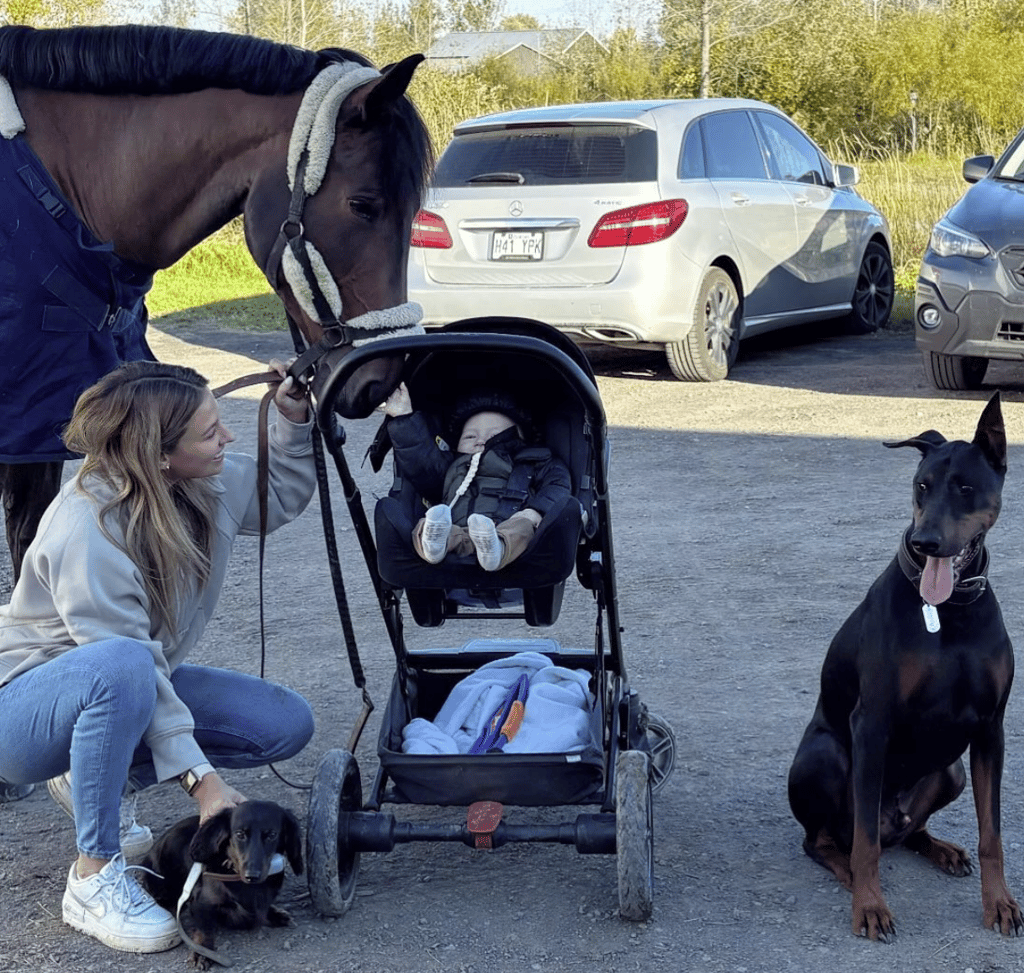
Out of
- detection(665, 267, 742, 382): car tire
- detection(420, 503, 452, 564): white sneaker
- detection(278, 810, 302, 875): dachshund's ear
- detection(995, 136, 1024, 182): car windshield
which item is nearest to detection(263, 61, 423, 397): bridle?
detection(420, 503, 452, 564): white sneaker

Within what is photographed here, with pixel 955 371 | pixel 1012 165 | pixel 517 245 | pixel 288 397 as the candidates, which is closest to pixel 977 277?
pixel 955 371

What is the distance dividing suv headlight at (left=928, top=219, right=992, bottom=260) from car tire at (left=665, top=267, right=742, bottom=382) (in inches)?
62.0

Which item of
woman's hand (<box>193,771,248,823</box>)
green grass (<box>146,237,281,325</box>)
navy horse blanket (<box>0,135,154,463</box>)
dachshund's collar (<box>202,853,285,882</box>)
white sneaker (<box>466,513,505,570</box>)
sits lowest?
green grass (<box>146,237,281,325</box>)

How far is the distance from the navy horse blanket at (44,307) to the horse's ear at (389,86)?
2.66 ft

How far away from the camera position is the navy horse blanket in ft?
11.6

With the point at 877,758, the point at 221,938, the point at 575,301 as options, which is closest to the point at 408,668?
the point at 221,938

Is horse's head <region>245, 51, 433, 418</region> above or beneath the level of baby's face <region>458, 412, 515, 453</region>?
above

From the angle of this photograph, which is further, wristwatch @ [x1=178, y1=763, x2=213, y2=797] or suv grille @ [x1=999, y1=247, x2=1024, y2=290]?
suv grille @ [x1=999, y1=247, x2=1024, y2=290]

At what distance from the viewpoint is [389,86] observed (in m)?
3.47

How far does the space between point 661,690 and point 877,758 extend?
1555mm

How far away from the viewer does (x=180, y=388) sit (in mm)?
3311

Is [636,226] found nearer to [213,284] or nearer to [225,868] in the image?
[225,868]

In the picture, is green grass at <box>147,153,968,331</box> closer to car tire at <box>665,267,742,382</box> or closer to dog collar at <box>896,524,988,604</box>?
car tire at <box>665,267,742,382</box>

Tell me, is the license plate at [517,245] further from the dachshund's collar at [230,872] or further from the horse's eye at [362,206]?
the dachshund's collar at [230,872]
